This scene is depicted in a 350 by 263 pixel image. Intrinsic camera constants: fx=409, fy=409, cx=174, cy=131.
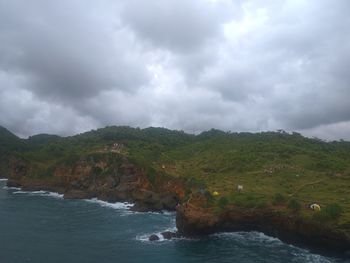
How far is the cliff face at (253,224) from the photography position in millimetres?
61719

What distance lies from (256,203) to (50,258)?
116 ft

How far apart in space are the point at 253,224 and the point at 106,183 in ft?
219

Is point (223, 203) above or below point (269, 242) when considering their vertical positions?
above

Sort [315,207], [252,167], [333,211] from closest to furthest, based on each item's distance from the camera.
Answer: [333,211], [315,207], [252,167]

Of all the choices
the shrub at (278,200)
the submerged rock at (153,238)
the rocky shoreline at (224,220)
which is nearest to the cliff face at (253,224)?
the rocky shoreline at (224,220)

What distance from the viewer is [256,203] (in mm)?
71500

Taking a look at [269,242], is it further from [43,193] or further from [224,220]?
[43,193]

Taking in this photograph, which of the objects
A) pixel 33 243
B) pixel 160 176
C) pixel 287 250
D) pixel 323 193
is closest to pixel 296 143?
pixel 160 176

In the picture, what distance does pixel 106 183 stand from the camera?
5039 inches

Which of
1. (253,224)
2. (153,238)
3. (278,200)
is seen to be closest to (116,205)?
(153,238)

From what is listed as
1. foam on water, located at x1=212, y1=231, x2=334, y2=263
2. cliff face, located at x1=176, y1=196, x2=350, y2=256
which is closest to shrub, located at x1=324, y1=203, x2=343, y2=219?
cliff face, located at x1=176, y1=196, x2=350, y2=256

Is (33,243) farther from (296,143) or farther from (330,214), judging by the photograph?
(296,143)

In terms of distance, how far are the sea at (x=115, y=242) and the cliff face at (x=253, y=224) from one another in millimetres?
1539

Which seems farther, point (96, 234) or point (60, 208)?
point (60, 208)
